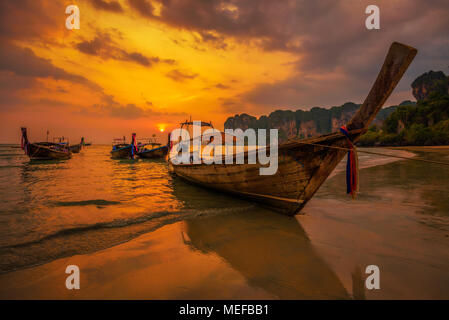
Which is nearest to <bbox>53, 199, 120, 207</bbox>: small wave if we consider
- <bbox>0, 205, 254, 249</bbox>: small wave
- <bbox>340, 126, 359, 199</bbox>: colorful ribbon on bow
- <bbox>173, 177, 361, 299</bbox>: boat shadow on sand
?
<bbox>0, 205, 254, 249</bbox>: small wave

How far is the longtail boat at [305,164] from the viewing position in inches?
125

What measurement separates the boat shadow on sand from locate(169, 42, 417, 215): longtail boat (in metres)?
0.66

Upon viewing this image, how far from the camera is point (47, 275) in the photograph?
294cm

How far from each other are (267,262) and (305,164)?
2.48m

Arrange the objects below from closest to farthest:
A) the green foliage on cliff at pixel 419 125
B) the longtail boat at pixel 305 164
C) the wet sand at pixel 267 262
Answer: the wet sand at pixel 267 262, the longtail boat at pixel 305 164, the green foliage on cliff at pixel 419 125

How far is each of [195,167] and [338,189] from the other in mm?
6622

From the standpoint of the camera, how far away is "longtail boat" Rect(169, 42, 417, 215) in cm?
318

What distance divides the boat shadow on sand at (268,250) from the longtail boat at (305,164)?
2.15 ft

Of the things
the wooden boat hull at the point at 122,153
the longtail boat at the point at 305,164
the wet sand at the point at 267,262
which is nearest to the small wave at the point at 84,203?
the wet sand at the point at 267,262

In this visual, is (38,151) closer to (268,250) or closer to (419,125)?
(268,250)

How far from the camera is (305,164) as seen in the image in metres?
4.61

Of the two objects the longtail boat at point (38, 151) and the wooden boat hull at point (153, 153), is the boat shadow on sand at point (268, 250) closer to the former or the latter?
the wooden boat hull at point (153, 153)

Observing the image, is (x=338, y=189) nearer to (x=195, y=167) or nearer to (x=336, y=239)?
(x=336, y=239)
